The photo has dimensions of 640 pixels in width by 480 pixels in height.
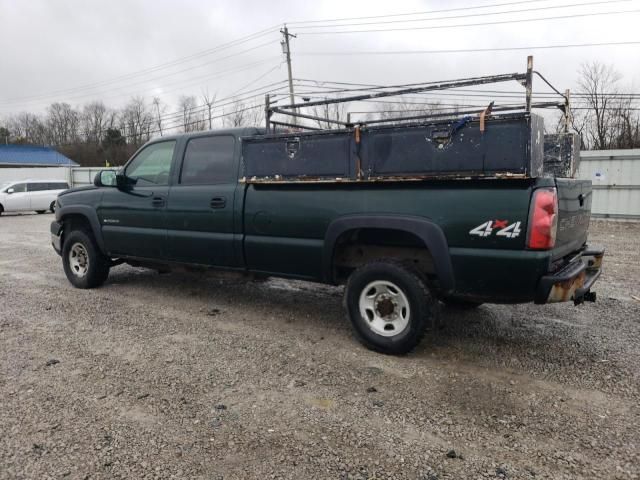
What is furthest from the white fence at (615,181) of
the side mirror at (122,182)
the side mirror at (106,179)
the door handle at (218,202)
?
the side mirror at (106,179)

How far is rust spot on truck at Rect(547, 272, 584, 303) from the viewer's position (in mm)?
3449

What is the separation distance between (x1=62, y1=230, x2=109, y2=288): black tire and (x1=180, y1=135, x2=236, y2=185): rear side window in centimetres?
185

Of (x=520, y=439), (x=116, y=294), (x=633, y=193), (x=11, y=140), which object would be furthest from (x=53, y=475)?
(x=11, y=140)

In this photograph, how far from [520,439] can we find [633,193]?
1334 centimetres

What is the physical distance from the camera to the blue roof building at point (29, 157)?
5019cm

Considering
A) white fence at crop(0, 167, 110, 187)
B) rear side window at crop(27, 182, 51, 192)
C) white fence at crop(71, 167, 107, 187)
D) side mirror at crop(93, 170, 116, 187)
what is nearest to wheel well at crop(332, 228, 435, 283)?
side mirror at crop(93, 170, 116, 187)

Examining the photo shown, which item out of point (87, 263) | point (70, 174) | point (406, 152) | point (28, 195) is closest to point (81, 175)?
point (70, 174)

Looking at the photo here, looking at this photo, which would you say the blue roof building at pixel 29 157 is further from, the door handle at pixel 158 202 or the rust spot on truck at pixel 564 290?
the rust spot on truck at pixel 564 290

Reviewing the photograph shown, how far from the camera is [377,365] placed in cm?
387

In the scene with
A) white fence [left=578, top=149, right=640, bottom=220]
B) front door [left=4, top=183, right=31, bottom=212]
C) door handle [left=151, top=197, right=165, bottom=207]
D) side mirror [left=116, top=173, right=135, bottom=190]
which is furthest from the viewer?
front door [left=4, top=183, right=31, bottom=212]

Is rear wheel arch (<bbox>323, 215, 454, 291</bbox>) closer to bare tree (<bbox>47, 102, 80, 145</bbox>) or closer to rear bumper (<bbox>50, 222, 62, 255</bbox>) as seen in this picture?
rear bumper (<bbox>50, 222, 62, 255</bbox>)

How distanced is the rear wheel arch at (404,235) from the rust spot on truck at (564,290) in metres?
0.70

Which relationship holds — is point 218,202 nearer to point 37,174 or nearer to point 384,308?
point 384,308

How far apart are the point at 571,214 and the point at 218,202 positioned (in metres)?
3.24
